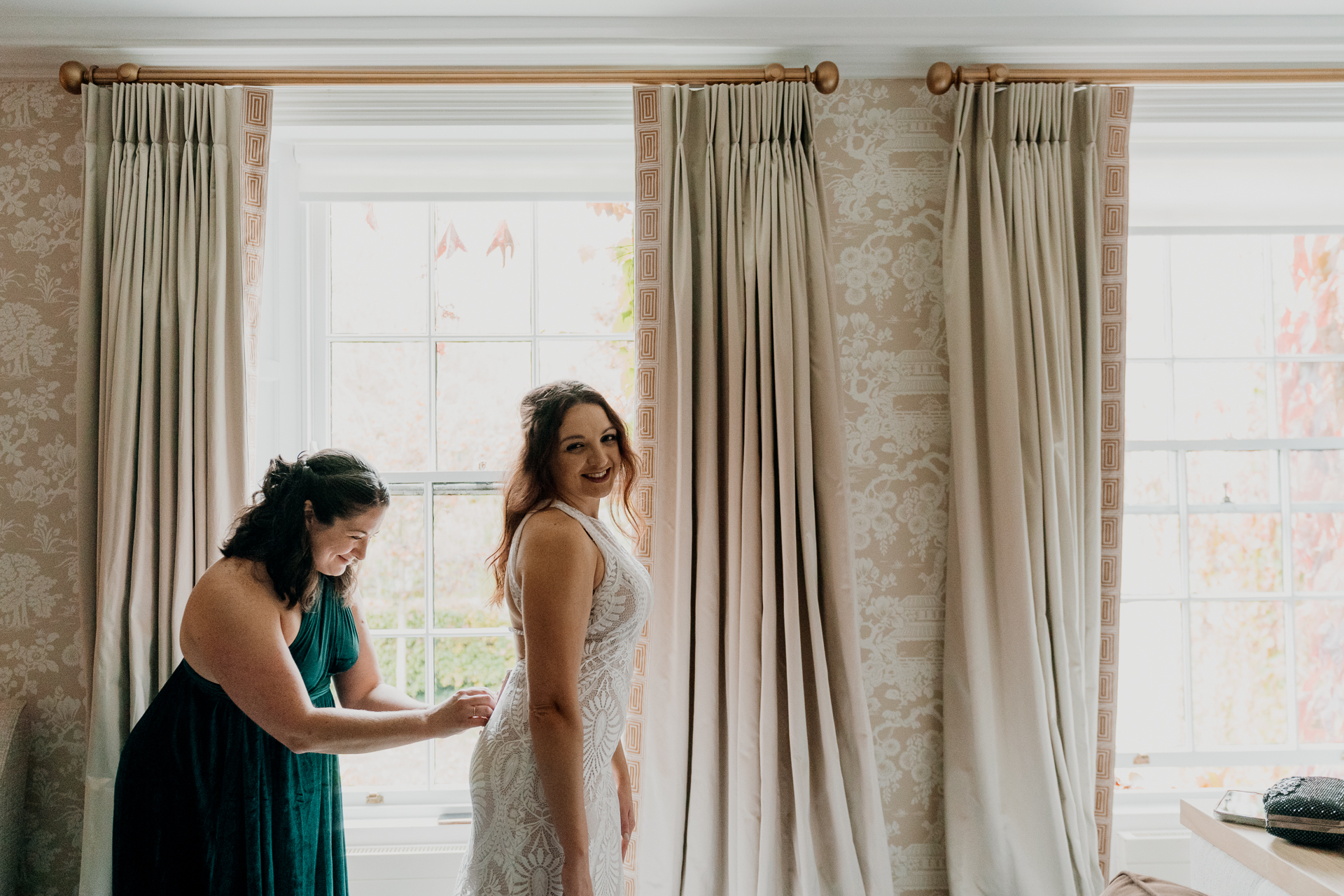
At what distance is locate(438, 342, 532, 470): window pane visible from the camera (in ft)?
7.93

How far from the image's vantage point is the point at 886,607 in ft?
7.05

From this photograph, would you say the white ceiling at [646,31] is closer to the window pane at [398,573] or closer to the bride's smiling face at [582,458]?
the bride's smiling face at [582,458]

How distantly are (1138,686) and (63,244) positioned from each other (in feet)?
10.9

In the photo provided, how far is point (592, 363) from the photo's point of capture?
2430 mm

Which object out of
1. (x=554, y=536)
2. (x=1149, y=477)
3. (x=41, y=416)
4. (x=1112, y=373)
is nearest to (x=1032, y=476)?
Answer: (x=1112, y=373)

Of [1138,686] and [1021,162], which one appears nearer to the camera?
[1021,162]

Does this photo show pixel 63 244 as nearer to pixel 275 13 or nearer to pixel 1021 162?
pixel 275 13

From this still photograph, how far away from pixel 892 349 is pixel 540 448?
1.10 metres

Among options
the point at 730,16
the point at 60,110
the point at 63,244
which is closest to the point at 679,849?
the point at 730,16

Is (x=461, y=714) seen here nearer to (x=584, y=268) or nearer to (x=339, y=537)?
(x=339, y=537)

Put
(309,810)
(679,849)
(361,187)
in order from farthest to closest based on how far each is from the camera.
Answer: (361,187) < (679,849) < (309,810)

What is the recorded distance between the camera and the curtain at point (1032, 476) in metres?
1.99

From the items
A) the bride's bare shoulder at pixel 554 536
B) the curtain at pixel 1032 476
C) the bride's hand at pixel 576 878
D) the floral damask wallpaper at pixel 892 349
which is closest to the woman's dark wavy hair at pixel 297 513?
the bride's bare shoulder at pixel 554 536

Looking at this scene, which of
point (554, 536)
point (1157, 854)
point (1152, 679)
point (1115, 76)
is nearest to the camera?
point (554, 536)
